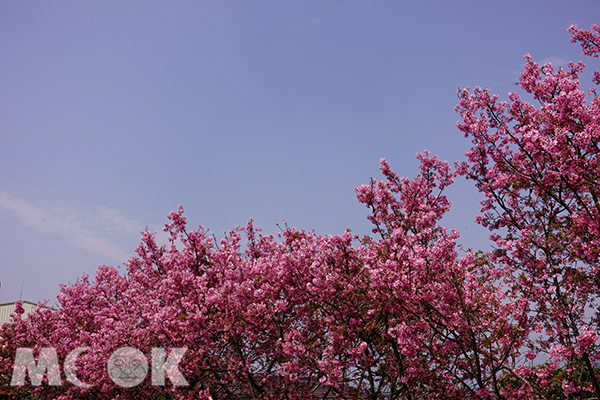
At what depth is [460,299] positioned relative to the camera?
680 centimetres

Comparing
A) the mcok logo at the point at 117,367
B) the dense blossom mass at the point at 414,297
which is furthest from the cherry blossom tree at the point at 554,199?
the mcok logo at the point at 117,367

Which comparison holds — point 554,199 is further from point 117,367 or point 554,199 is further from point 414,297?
point 117,367

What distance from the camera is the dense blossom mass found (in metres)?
7.39

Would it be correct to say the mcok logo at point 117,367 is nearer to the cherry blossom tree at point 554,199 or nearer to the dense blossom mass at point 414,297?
the dense blossom mass at point 414,297

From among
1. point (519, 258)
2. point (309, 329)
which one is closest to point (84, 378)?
point (309, 329)

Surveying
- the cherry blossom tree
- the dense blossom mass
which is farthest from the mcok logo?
the cherry blossom tree

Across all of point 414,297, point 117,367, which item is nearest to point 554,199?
point 414,297

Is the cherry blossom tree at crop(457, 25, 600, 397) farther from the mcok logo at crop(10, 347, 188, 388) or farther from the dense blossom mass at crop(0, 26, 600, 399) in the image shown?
the mcok logo at crop(10, 347, 188, 388)

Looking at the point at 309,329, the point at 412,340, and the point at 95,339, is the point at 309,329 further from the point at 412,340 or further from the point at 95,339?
the point at 95,339

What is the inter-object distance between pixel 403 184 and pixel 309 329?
4568 mm

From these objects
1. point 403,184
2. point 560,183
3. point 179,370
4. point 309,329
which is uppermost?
point 403,184

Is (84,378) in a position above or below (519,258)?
below

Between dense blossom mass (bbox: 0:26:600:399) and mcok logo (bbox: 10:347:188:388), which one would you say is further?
mcok logo (bbox: 10:347:188:388)

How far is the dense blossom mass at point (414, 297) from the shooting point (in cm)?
739
